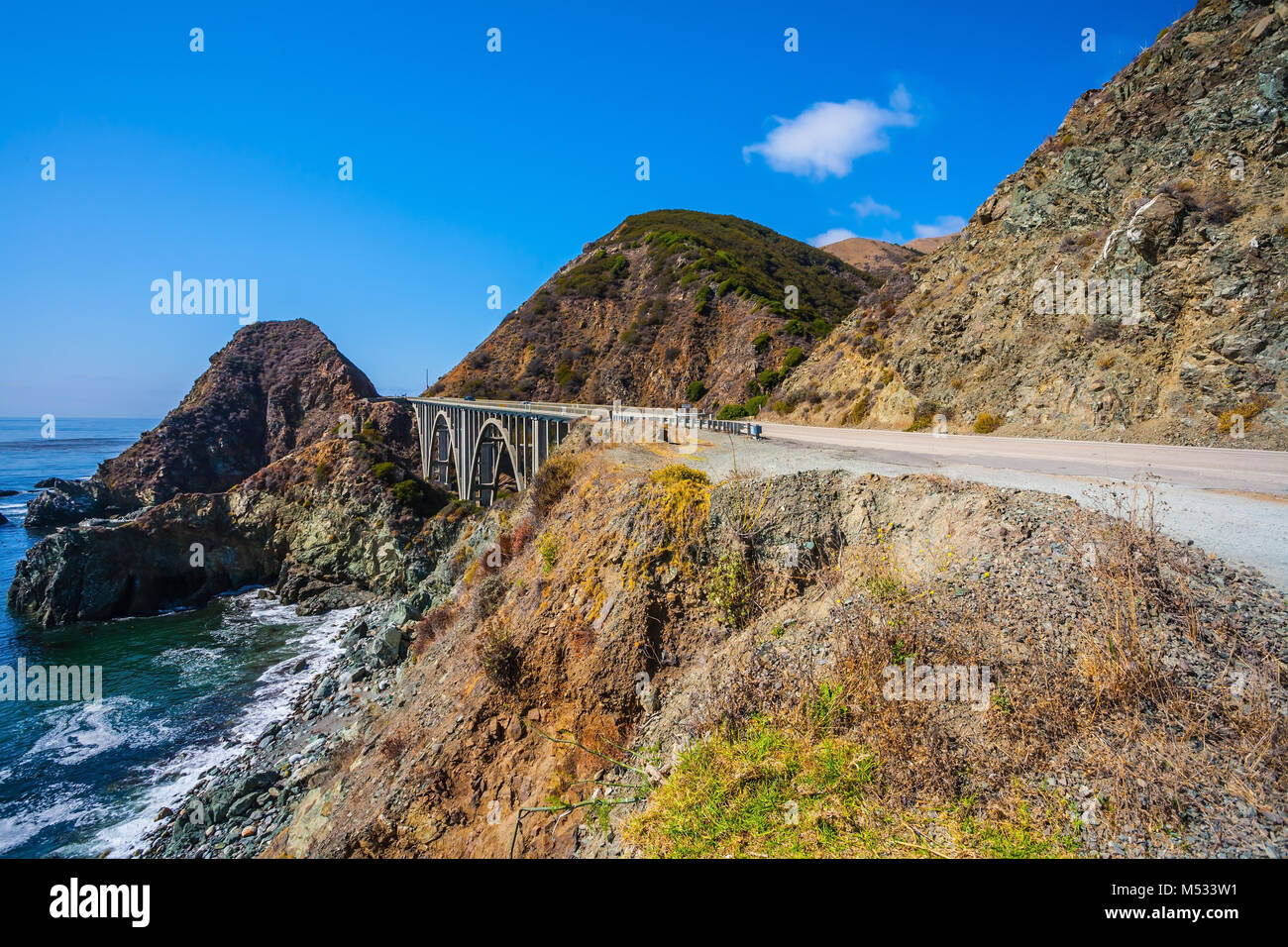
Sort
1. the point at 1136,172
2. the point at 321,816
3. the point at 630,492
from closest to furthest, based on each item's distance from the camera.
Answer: the point at 321,816 < the point at 630,492 < the point at 1136,172

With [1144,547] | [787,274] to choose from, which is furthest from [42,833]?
[787,274]

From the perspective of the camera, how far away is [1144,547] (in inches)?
175

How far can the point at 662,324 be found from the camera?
2098 inches

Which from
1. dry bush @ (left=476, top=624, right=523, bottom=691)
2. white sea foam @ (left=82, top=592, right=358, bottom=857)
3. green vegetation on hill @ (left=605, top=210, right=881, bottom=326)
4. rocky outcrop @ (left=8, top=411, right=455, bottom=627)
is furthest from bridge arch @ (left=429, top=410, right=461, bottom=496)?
dry bush @ (left=476, top=624, right=523, bottom=691)

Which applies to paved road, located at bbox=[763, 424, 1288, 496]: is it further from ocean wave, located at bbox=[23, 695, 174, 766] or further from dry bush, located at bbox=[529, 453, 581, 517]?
ocean wave, located at bbox=[23, 695, 174, 766]

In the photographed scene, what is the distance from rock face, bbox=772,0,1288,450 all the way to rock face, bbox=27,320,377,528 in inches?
2352

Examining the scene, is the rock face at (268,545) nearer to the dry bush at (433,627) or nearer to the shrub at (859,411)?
the dry bush at (433,627)

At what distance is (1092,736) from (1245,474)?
26.2 feet

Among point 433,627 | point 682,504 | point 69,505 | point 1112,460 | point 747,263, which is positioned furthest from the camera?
point 747,263

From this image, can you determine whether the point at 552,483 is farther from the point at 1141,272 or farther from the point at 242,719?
the point at 1141,272

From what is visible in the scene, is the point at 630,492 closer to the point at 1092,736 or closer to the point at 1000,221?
the point at 1092,736

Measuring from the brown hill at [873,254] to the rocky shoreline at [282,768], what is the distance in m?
82.1

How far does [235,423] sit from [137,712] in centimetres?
5974
